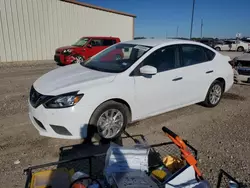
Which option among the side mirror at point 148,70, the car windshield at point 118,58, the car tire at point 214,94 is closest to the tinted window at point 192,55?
the car tire at point 214,94

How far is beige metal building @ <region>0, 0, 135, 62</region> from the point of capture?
13805 millimetres

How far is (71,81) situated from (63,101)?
0.41 metres

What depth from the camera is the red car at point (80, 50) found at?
11758 millimetres

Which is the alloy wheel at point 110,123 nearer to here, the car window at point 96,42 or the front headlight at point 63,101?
the front headlight at point 63,101

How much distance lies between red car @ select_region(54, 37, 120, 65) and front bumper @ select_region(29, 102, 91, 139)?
8.96m

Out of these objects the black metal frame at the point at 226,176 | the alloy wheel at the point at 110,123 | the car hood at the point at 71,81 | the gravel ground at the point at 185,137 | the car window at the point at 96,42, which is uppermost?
the car window at the point at 96,42

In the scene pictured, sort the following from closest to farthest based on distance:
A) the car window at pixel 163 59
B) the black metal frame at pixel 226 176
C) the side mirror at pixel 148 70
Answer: the black metal frame at pixel 226 176 → the side mirror at pixel 148 70 → the car window at pixel 163 59

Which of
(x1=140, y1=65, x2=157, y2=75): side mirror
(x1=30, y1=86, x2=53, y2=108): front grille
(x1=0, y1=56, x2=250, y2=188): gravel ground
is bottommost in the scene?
(x1=0, y1=56, x2=250, y2=188): gravel ground

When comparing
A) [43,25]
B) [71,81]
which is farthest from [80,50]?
[71,81]

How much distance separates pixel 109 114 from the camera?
11.0 ft

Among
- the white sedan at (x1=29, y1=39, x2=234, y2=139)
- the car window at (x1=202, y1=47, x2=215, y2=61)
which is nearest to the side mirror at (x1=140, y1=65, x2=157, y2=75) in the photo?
the white sedan at (x1=29, y1=39, x2=234, y2=139)

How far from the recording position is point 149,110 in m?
3.80

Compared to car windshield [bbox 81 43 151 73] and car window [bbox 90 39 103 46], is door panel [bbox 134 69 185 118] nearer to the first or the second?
car windshield [bbox 81 43 151 73]

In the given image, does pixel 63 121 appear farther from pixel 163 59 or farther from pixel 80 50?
pixel 80 50
